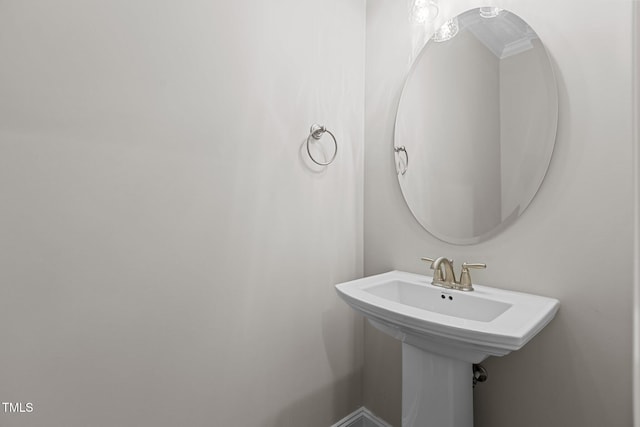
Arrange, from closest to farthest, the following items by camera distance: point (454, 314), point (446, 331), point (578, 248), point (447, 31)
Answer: point (446, 331) → point (578, 248) → point (454, 314) → point (447, 31)

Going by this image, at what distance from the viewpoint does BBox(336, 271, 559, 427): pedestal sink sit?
2.50ft

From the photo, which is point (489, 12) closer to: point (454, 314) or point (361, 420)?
point (454, 314)

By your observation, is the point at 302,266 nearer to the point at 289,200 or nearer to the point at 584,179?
the point at 289,200

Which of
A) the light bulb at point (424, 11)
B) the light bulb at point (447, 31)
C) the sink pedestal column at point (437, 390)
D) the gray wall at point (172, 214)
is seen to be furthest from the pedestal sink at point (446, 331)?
the light bulb at point (424, 11)

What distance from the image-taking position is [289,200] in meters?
1.33

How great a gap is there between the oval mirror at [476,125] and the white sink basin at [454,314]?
0.24 m

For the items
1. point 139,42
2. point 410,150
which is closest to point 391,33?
point 410,150

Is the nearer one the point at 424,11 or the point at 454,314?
the point at 454,314

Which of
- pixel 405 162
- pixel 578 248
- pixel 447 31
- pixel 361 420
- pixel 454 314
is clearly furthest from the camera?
pixel 361 420

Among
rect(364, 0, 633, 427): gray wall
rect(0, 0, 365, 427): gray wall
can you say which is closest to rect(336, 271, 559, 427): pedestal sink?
rect(364, 0, 633, 427): gray wall

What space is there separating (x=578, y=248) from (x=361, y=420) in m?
1.28

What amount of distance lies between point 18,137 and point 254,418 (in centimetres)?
120

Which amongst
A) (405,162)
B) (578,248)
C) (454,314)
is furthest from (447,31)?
(454,314)

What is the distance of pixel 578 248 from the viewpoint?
0.95m
